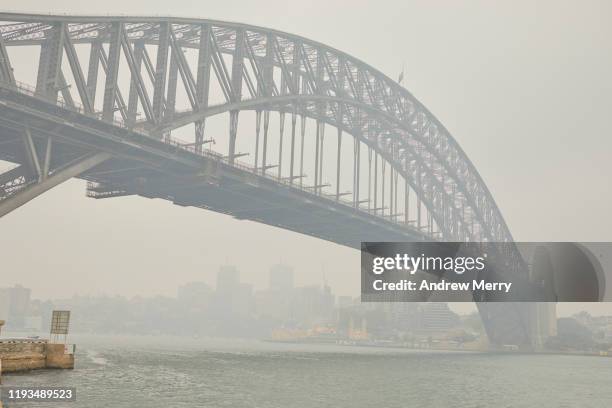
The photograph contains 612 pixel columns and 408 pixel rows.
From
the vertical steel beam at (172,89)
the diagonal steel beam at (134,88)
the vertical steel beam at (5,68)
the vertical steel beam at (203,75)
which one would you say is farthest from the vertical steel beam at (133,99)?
the vertical steel beam at (5,68)

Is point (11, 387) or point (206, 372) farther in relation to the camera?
point (206, 372)

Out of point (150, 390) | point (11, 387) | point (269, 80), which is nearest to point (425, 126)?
point (269, 80)

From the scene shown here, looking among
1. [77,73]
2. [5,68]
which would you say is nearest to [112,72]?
[77,73]

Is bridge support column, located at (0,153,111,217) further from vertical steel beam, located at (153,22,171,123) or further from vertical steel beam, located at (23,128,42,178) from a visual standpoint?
vertical steel beam, located at (153,22,171,123)

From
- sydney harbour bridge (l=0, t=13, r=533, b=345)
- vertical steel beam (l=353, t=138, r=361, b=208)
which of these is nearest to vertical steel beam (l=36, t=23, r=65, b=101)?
sydney harbour bridge (l=0, t=13, r=533, b=345)

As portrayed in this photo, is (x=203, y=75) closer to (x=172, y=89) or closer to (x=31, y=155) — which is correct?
(x=172, y=89)

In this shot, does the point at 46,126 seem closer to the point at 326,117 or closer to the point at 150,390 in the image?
the point at 150,390
